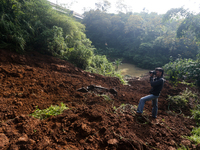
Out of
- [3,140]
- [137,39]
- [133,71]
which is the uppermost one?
[137,39]

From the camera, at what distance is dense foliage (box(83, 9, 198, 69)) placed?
18634 millimetres

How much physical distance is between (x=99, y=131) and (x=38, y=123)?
1094 mm

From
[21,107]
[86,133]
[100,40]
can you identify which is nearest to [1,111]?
[21,107]

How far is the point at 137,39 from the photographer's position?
2394 centimetres

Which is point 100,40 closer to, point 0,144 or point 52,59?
point 52,59

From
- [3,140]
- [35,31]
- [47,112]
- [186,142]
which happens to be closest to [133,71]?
[35,31]

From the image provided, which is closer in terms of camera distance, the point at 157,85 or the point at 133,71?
the point at 157,85

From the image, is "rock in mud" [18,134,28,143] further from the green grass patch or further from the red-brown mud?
the green grass patch

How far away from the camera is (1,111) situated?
2387 millimetres

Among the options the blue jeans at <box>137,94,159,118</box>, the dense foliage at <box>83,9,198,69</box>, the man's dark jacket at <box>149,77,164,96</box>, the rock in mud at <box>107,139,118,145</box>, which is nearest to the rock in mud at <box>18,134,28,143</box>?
the rock in mud at <box>107,139,118,145</box>

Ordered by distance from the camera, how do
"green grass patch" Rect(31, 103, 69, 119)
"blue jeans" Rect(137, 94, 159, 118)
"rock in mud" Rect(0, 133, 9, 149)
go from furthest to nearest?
"blue jeans" Rect(137, 94, 159, 118) → "green grass patch" Rect(31, 103, 69, 119) → "rock in mud" Rect(0, 133, 9, 149)

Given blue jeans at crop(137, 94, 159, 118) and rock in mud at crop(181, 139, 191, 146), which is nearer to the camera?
rock in mud at crop(181, 139, 191, 146)

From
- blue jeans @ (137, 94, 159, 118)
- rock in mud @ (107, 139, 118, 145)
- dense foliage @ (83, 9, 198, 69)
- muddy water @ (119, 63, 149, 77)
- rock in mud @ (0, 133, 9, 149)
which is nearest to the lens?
rock in mud @ (0, 133, 9, 149)

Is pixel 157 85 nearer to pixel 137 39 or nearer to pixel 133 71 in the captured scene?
pixel 133 71
